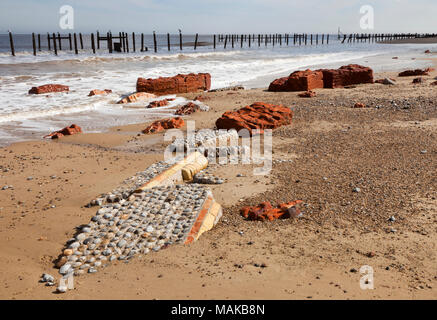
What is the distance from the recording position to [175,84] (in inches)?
607

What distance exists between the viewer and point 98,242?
Answer: 4.23 m

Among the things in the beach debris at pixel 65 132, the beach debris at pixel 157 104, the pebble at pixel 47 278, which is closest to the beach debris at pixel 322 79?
the beach debris at pixel 157 104

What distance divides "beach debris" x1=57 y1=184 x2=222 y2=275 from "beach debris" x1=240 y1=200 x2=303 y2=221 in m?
0.37

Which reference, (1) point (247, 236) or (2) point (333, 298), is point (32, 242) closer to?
(1) point (247, 236)

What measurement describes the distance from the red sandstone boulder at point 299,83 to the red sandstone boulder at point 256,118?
198 inches

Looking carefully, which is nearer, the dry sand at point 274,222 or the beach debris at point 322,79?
the dry sand at point 274,222

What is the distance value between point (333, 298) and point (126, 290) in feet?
5.71

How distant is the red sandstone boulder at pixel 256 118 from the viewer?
29.3 ft

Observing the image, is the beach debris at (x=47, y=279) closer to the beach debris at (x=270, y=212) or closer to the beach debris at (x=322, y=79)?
the beach debris at (x=270, y=212)

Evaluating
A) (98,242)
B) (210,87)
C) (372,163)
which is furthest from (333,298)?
(210,87)

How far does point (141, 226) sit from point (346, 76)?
43.1ft

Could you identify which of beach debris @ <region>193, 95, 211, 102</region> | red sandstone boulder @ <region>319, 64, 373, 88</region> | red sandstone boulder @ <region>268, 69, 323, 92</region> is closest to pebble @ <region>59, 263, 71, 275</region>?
beach debris @ <region>193, 95, 211, 102</region>

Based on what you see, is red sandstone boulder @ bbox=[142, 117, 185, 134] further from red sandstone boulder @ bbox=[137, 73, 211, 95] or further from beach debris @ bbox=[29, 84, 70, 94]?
beach debris @ bbox=[29, 84, 70, 94]

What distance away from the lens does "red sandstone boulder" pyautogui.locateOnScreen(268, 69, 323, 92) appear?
47.6ft
